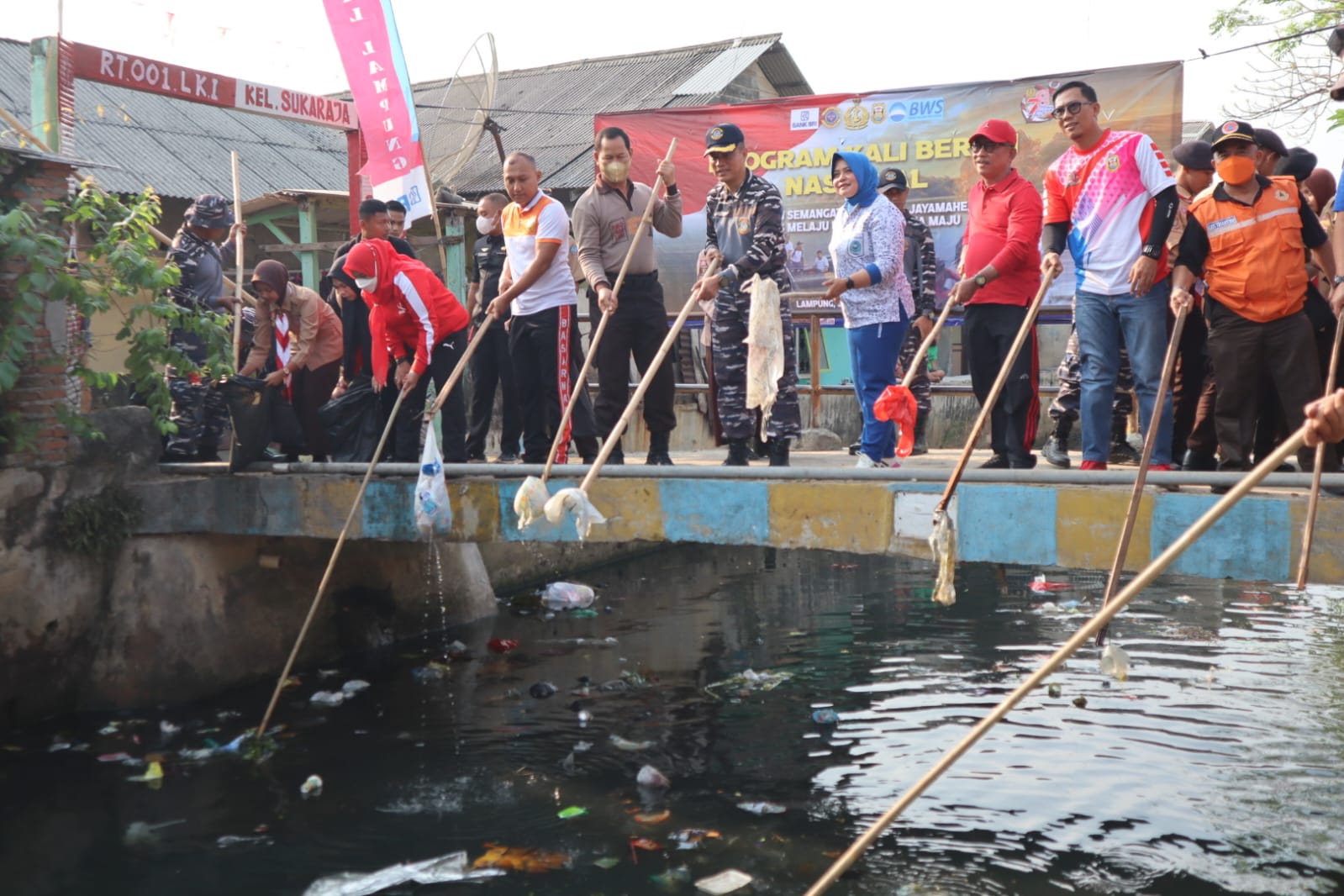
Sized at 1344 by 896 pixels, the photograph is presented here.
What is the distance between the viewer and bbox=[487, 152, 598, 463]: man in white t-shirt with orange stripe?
6.67 metres

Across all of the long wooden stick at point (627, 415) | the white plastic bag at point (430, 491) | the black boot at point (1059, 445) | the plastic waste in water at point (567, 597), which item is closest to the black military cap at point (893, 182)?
the black boot at point (1059, 445)

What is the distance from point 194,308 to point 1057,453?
5296 millimetres

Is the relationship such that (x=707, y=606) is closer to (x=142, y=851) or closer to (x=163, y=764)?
(x=163, y=764)

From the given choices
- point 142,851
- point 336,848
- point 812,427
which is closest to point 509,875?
point 336,848

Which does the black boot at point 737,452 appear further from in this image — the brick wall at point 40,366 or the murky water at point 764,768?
the brick wall at point 40,366

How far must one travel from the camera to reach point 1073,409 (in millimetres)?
6305

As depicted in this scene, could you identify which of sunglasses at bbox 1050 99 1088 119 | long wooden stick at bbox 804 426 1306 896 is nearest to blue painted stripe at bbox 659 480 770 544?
sunglasses at bbox 1050 99 1088 119

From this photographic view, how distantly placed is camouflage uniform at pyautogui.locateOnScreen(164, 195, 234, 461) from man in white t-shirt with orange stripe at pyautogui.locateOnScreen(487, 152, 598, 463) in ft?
7.21

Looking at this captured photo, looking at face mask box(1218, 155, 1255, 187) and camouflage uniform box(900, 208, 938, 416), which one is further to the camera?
camouflage uniform box(900, 208, 938, 416)

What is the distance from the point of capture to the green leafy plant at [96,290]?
21.2 feet

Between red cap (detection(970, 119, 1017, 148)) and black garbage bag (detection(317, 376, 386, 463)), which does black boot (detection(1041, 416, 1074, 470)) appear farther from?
black garbage bag (detection(317, 376, 386, 463))

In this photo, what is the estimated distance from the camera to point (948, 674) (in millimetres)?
7422

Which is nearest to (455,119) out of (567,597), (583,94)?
(583,94)

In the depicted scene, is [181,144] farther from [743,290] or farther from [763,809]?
[763,809]
